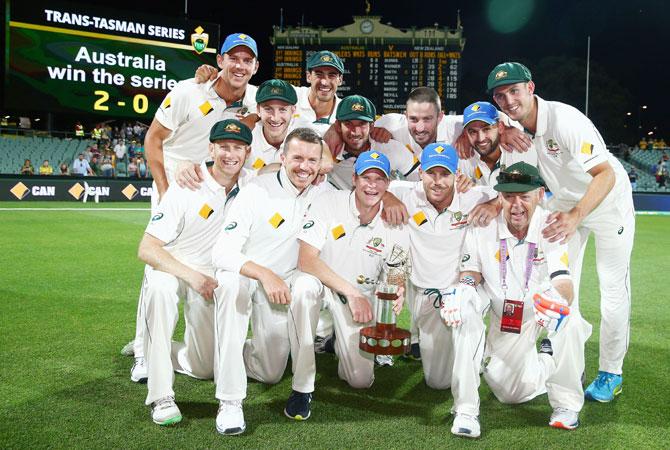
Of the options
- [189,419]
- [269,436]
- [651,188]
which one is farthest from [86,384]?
[651,188]

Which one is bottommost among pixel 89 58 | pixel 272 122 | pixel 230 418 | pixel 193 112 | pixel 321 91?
pixel 230 418

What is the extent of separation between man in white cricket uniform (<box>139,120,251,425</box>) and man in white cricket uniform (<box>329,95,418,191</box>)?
0.95 metres

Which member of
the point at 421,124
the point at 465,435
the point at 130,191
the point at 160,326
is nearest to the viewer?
the point at 465,435

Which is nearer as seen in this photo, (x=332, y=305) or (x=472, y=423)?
(x=472, y=423)

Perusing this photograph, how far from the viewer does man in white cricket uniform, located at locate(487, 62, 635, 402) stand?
445 cm

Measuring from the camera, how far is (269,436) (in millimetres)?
3652

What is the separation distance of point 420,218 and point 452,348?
1.03m

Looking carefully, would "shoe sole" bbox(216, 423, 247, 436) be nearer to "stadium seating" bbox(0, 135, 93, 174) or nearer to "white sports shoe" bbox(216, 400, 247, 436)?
"white sports shoe" bbox(216, 400, 247, 436)

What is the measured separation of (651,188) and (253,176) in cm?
3195

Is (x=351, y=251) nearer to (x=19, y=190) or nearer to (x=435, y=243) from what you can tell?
(x=435, y=243)

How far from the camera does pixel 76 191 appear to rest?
21.6 metres

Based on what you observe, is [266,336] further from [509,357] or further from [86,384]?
[509,357]

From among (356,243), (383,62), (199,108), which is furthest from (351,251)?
(383,62)

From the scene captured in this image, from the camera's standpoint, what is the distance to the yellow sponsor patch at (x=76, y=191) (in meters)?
21.5
